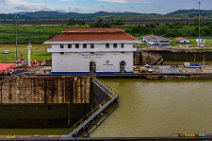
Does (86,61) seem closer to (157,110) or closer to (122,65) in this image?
(122,65)

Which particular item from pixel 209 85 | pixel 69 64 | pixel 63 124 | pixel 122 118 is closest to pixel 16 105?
pixel 63 124

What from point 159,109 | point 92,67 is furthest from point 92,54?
point 159,109

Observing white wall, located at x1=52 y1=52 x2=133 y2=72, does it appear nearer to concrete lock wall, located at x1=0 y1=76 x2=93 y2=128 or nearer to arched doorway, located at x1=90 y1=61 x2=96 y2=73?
arched doorway, located at x1=90 y1=61 x2=96 y2=73

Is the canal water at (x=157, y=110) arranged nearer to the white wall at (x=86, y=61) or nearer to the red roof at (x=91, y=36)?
the white wall at (x=86, y=61)

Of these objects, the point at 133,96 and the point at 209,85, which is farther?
the point at 209,85

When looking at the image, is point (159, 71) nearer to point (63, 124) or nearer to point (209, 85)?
Result: point (209, 85)

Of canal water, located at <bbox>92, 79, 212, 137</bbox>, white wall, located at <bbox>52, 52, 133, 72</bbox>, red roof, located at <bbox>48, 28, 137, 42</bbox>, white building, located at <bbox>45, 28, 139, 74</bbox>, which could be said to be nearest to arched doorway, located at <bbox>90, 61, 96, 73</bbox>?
white building, located at <bbox>45, 28, 139, 74</bbox>
